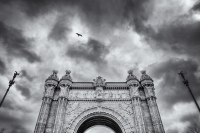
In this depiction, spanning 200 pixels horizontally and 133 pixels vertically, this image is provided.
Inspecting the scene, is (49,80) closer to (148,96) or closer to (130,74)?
(130,74)

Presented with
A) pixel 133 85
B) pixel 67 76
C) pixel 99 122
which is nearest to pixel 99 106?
pixel 99 122

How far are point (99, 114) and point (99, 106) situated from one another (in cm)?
132

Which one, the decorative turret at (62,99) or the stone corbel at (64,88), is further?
the stone corbel at (64,88)

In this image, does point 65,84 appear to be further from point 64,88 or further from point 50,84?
point 50,84

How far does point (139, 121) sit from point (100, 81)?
31.8 ft

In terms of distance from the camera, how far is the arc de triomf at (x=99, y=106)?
68.8 feet

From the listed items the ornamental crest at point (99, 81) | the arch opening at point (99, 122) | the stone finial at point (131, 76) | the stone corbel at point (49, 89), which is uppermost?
the stone finial at point (131, 76)

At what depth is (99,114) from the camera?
73.4 ft

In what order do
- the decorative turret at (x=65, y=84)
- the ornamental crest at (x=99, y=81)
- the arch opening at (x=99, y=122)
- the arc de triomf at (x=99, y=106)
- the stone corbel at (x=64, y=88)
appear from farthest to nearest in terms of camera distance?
the ornamental crest at (x=99, y=81)
the decorative turret at (x=65, y=84)
the stone corbel at (x=64, y=88)
the arch opening at (x=99, y=122)
the arc de triomf at (x=99, y=106)

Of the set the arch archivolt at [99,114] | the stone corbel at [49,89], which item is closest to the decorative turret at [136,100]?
the arch archivolt at [99,114]

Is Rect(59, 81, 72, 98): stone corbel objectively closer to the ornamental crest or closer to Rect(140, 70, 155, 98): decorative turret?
the ornamental crest

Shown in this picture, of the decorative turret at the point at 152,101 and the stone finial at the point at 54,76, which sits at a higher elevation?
the stone finial at the point at 54,76

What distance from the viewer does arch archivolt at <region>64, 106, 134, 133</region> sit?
21.0 meters

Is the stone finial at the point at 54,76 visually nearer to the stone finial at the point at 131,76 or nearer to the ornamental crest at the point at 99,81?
the ornamental crest at the point at 99,81
